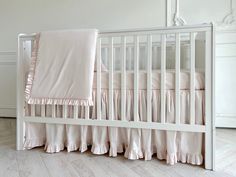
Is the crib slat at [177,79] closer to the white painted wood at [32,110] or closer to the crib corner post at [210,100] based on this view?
the crib corner post at [210,100]

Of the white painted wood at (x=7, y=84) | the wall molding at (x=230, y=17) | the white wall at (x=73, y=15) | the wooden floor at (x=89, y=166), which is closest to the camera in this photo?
the wooden floor at (x=89, y=166)

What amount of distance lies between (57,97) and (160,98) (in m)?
0.66

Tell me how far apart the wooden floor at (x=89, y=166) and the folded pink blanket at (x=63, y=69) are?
36cm

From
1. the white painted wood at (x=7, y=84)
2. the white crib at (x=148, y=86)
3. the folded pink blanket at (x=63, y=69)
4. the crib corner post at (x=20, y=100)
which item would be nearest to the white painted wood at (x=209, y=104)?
the white crib at (x=148, y=86)

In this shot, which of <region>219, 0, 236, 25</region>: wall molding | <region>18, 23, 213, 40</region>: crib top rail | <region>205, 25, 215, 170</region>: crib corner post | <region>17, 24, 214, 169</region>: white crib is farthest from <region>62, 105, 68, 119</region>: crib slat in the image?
<region>219, 0, 236, 25</region>: wall molding

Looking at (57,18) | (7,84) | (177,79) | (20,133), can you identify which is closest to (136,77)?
(177,79)

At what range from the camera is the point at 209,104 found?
3.89 feet

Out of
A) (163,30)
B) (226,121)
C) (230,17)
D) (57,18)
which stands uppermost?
(57,18)

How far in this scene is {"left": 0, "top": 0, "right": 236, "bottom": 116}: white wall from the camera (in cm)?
225

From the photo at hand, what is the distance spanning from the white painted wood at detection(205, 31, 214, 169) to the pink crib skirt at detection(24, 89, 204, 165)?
4cm

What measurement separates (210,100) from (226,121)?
1.23 metres

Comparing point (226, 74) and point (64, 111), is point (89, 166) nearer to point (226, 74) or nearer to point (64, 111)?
point (64, 111)

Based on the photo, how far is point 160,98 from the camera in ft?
4.25

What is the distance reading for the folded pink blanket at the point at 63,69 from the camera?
4.35 ft
